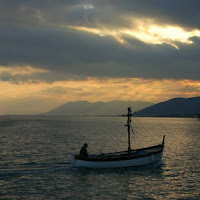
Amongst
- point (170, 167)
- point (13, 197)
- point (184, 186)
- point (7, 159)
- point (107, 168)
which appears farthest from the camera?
point (7, 159)

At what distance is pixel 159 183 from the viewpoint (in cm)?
2742

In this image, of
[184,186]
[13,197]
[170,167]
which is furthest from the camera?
[170,167]

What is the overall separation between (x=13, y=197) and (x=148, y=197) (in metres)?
12.2

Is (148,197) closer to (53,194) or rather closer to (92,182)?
(92,182)

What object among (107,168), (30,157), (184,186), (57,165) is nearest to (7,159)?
(30,157)

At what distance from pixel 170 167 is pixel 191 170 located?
291 centimetres

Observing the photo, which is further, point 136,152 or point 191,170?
point 136,152

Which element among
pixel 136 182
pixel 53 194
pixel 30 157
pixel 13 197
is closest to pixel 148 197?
pixel 136 182

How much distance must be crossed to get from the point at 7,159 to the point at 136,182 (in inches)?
855

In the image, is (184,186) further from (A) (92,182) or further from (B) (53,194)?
(B) (53,194)

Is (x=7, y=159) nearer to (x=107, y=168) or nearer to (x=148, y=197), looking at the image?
(x=107, y=168)

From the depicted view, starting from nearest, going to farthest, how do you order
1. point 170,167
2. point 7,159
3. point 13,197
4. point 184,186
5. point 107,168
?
Result: point 13,197 → point 184,186 → point 107,168 → point 170,167 → point 7,159

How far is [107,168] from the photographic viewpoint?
32625 millimetres

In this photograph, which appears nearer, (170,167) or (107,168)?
(107,168)
